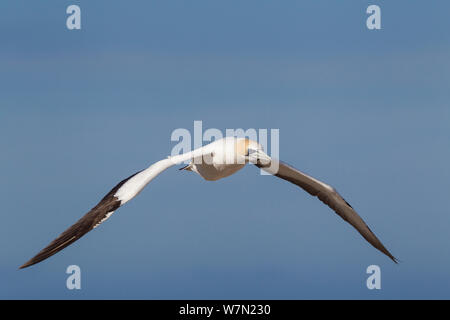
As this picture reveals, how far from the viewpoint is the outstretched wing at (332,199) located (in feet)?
68.6

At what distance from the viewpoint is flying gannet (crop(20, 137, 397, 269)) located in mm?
16969

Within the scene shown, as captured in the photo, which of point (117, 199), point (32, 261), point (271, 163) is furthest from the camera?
point (271, 163)

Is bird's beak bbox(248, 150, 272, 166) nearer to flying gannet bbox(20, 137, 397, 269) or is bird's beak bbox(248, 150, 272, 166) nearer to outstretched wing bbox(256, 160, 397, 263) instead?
flying gannet bbox(20, 137, 397, 269)

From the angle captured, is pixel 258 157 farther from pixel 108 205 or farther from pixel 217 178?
pixel 108 205

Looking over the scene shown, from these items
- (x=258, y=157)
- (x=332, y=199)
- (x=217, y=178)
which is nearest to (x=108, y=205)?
(x=217, y=178)

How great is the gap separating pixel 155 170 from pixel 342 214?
578 cm

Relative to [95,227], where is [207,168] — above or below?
above

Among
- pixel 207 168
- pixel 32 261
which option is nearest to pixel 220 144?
pixel 207 168

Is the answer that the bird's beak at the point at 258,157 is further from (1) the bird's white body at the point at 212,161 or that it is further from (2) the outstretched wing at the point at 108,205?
(2) the outstretched wing at the point at 108,205

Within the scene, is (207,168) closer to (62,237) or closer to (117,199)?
(117,199)

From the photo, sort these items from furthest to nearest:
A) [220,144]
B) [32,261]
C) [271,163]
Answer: [271,163] → [220,144] → [32,261]

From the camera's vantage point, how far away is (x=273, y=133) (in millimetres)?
19719

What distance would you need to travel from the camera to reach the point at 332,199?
21.4m

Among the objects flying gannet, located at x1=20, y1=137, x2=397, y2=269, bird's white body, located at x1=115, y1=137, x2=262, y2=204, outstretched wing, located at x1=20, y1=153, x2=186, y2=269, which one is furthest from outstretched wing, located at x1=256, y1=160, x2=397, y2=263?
outstretched wing, located at x1=20, y1=153, x2=186, y2=269
